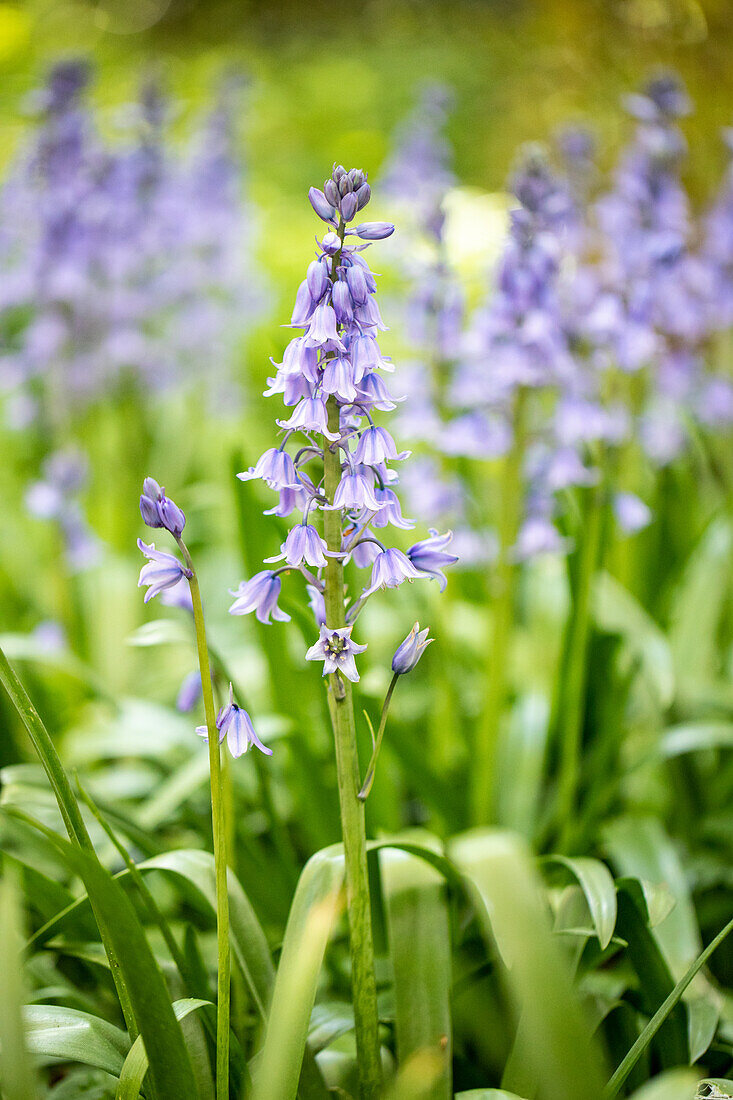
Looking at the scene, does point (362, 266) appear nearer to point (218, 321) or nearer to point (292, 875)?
point (292, 875)

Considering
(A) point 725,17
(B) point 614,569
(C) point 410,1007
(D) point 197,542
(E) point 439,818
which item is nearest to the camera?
(C) point 410,1007

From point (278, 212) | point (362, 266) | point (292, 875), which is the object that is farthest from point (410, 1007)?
point (278, 212)

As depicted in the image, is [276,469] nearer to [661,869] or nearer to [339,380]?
[339,380]

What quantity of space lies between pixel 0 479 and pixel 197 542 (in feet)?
6.35

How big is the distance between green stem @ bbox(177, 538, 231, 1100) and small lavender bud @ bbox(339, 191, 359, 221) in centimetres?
62

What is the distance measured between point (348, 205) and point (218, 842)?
112cm

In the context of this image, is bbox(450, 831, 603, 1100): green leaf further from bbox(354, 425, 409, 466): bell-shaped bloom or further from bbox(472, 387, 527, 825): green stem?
bbox(472, 387, 527, 825): green stem

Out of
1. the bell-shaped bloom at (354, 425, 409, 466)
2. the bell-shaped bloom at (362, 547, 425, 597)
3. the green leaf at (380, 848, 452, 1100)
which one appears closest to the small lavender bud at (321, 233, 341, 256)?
the bell-shaped bloom at (354, 425, 409, 466)

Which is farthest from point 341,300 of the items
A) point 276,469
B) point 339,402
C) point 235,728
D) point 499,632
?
point 499,632

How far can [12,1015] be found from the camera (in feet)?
3.91

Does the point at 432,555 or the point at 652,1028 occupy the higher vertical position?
the point at 432,555

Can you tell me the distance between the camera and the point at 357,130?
59.2 ft

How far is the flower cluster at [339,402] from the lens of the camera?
1408 mm

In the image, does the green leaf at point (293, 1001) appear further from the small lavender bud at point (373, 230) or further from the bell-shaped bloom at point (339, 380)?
the small lavender bud at point (373, 230)
